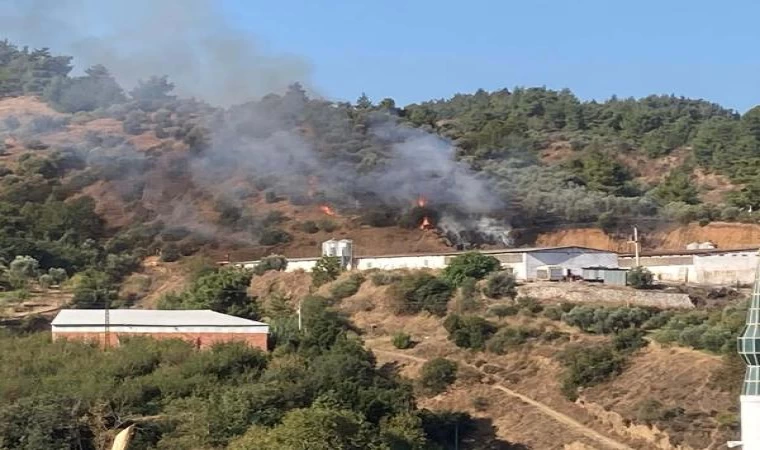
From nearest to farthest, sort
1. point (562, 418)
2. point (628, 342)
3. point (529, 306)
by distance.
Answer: point (562, 418) < point (628, 342) < point (529, 306)

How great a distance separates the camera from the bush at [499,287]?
55312 mm

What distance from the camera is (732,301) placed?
175ft

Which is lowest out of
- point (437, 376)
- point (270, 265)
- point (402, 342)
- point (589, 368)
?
point (437, 376)

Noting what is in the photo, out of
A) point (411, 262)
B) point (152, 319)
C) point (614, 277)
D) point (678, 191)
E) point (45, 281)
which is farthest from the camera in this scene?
point (678, 191)

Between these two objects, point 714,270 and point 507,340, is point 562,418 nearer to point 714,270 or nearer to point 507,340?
point 507,340

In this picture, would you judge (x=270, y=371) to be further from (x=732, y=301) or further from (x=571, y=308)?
(x=732, y=301)

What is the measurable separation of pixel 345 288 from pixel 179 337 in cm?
1331

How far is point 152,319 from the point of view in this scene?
48.2 meters

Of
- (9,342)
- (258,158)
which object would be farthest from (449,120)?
(9,342)

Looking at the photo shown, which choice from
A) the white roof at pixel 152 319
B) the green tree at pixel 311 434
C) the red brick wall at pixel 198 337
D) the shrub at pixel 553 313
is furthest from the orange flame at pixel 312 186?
the green tree at pixel 311 434

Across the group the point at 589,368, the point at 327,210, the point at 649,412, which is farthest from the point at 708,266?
the point at 327,210

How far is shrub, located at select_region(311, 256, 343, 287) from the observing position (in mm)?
60938

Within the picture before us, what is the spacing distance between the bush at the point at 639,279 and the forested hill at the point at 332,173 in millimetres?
16272

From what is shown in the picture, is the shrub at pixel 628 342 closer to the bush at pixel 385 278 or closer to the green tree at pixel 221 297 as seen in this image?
the bush at pixel 385 278
